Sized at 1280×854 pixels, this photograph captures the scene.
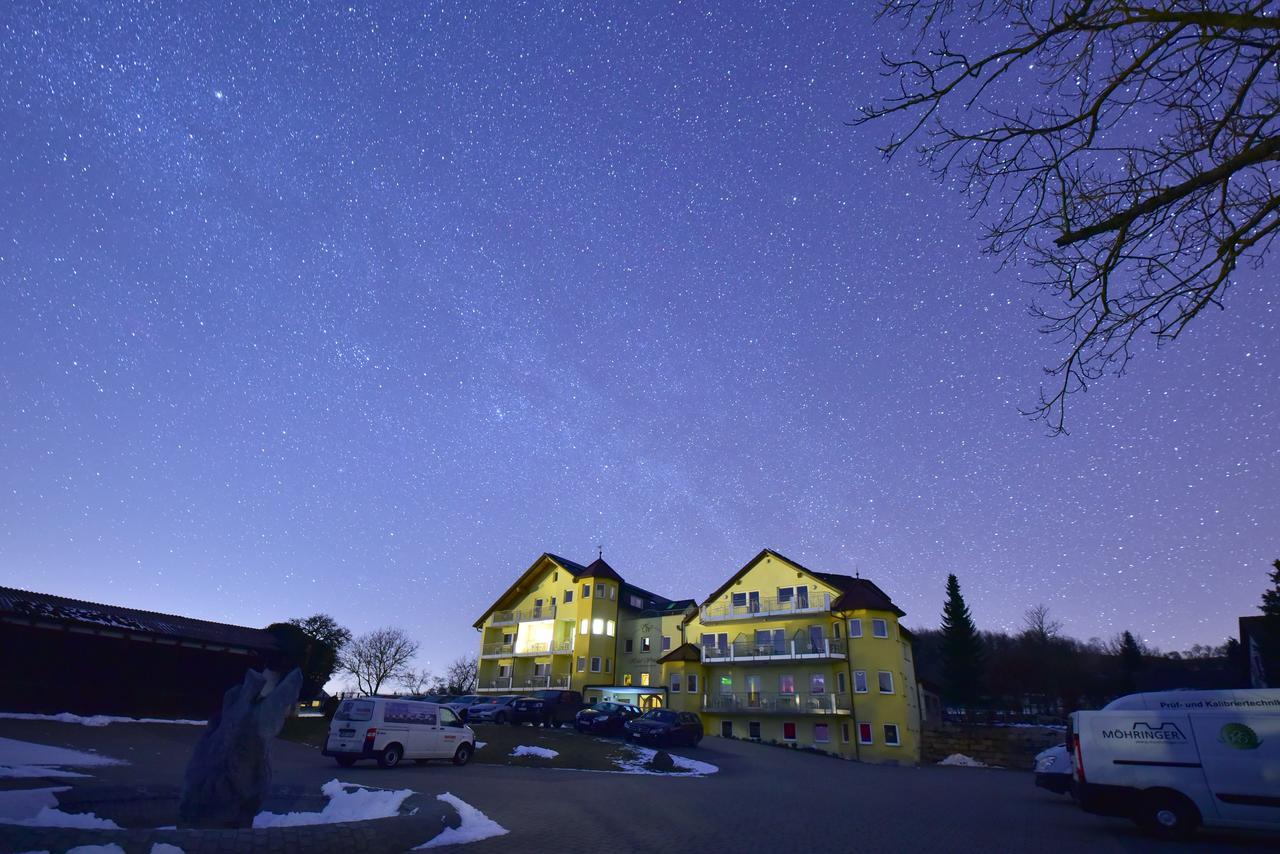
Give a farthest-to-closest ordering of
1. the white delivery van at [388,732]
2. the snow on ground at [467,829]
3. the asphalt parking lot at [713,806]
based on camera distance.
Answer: the white delivery van at [388,732], the asphalt parking lot at [713,806], the snow on ground at [467,829]

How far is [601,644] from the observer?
51594 millimetres

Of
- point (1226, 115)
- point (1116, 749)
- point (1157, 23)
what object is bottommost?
point (1116, 749)

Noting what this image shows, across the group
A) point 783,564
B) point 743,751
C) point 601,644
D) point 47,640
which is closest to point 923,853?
point 743,751

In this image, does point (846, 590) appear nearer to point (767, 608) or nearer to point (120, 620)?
point (767, 608)

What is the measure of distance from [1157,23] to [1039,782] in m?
18.2

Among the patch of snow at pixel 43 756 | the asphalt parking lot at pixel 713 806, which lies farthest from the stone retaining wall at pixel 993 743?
the patch of snow at pixel 43 756

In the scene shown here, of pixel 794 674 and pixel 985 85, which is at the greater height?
pixel 985 85

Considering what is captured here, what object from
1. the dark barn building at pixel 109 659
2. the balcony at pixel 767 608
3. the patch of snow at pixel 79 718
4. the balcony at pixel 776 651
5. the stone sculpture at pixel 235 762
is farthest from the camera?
the balcony at pixel 767 608

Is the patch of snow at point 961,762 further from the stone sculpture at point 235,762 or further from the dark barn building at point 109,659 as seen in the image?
the stone sculpture at point 235,762

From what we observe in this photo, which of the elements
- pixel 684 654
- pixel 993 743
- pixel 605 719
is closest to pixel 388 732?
pixel 605 719

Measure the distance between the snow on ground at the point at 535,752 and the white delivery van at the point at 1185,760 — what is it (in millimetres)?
16164

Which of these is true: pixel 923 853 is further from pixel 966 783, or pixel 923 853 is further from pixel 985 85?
pixel 966 783

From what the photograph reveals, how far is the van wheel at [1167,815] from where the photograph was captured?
1073 cm

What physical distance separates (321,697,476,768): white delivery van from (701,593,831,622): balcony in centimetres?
2818
